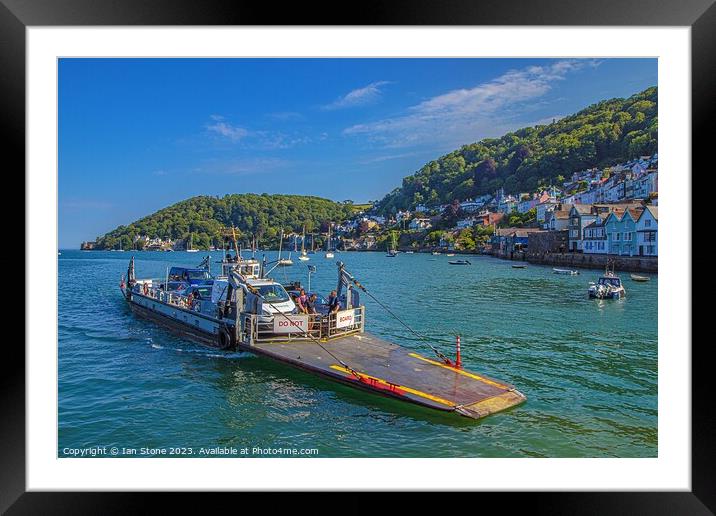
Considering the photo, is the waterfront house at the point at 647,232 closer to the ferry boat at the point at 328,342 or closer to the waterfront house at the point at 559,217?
the waterfront house at the point at 559,217

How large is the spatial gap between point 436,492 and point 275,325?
6254 millimetres

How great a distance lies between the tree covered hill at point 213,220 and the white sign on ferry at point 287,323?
25.3 ft

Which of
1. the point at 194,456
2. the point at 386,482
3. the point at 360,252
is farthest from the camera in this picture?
the point at 360,252

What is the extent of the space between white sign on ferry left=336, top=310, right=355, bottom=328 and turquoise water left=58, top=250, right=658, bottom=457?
161cm

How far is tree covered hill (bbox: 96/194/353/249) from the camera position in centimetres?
1875

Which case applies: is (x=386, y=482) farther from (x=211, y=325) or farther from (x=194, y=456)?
(x=211, y=325)

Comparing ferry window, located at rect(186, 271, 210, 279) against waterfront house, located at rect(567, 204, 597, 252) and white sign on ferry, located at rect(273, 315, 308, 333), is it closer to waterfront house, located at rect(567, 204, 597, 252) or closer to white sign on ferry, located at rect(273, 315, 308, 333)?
white sign on ferry, located at rect(273, 315, 308, 333)

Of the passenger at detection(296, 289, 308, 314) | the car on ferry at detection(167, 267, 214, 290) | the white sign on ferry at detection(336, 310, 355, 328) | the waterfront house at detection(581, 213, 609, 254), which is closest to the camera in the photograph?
the white sign on ferry at detection(336, 310, 355, 328)

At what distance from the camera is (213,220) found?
1970 centimetres

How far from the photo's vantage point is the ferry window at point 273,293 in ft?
38.1

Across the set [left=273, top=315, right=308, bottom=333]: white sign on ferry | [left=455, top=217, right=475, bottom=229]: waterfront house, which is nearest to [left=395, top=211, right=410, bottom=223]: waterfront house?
[left=455, top=217, right=475, bottom=229]: waterfront house

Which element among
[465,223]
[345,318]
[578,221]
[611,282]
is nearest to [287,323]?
[345,318]
